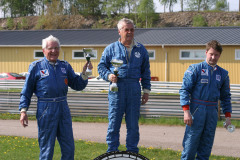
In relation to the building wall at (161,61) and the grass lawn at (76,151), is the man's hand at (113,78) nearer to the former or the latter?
the grass lawn at (76,151)

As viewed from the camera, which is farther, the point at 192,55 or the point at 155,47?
the point at 155,47

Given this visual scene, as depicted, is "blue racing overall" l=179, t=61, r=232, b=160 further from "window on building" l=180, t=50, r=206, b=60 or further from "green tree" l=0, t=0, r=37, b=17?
"green tree" l=0, t=0, r=37, b=17

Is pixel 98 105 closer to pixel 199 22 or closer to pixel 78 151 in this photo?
pixel 78 151

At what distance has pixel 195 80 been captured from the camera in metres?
5.61

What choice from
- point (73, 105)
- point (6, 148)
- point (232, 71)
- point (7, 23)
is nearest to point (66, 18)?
point (7, 23)

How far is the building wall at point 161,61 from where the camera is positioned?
2589 cm

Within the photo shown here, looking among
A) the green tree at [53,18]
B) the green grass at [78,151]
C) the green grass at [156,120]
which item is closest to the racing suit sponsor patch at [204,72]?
the green grass at [78,151]

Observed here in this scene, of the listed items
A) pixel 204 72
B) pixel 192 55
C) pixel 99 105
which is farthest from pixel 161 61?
pixel 204 72

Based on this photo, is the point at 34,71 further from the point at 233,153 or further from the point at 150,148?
the point at 233,153

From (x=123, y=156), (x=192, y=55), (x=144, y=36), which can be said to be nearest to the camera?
(x=123, y=156)

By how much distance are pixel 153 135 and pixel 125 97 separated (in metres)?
4.75

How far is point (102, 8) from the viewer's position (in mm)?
75062

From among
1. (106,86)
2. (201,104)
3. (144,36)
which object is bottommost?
(106,86)

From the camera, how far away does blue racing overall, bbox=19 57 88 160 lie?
5227 millimetres
